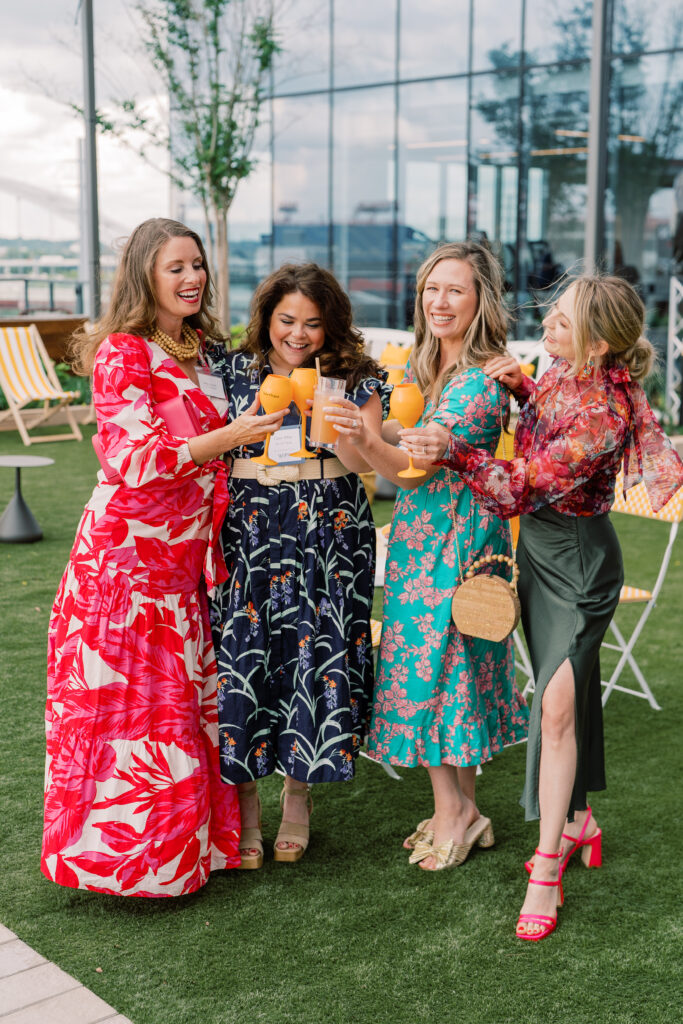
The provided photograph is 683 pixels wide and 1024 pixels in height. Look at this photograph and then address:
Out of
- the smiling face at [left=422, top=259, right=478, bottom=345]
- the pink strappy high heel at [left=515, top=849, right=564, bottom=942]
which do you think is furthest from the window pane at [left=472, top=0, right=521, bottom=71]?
the pink strappy high heel at [left=515, top=849, right=564, bottom=942]

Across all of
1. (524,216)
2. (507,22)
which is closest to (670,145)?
(524,216)

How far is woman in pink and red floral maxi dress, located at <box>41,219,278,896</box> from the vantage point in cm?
269

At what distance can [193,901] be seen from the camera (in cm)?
283

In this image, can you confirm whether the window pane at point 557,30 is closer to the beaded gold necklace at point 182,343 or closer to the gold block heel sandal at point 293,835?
the beaded gold necklace at point 182,343

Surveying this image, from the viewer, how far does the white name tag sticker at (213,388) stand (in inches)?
110

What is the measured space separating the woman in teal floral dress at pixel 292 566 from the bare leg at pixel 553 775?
1.73 ft

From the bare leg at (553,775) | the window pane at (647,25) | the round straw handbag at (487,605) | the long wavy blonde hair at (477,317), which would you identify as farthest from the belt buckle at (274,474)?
the window pane at (647,25)

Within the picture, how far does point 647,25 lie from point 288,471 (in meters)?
12.2

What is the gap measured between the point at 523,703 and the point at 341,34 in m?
15.0

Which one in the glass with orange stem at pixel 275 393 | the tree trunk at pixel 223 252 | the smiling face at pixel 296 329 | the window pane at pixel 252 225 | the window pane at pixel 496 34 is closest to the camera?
the glass with orange stem at pixel 275 393

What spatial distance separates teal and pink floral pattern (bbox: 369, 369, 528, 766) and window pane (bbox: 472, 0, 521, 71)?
42.2 feet

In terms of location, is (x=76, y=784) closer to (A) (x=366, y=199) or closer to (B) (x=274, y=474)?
(B) (x=274, y=474)

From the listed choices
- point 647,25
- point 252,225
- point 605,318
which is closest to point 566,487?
point 605,318

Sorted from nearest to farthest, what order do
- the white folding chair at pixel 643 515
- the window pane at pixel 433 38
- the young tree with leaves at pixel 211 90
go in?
1. the white folding chair at pixel 643 515
2. the window pane at pixel 433 38
3. the young tree with leaves at pixel 211 90
